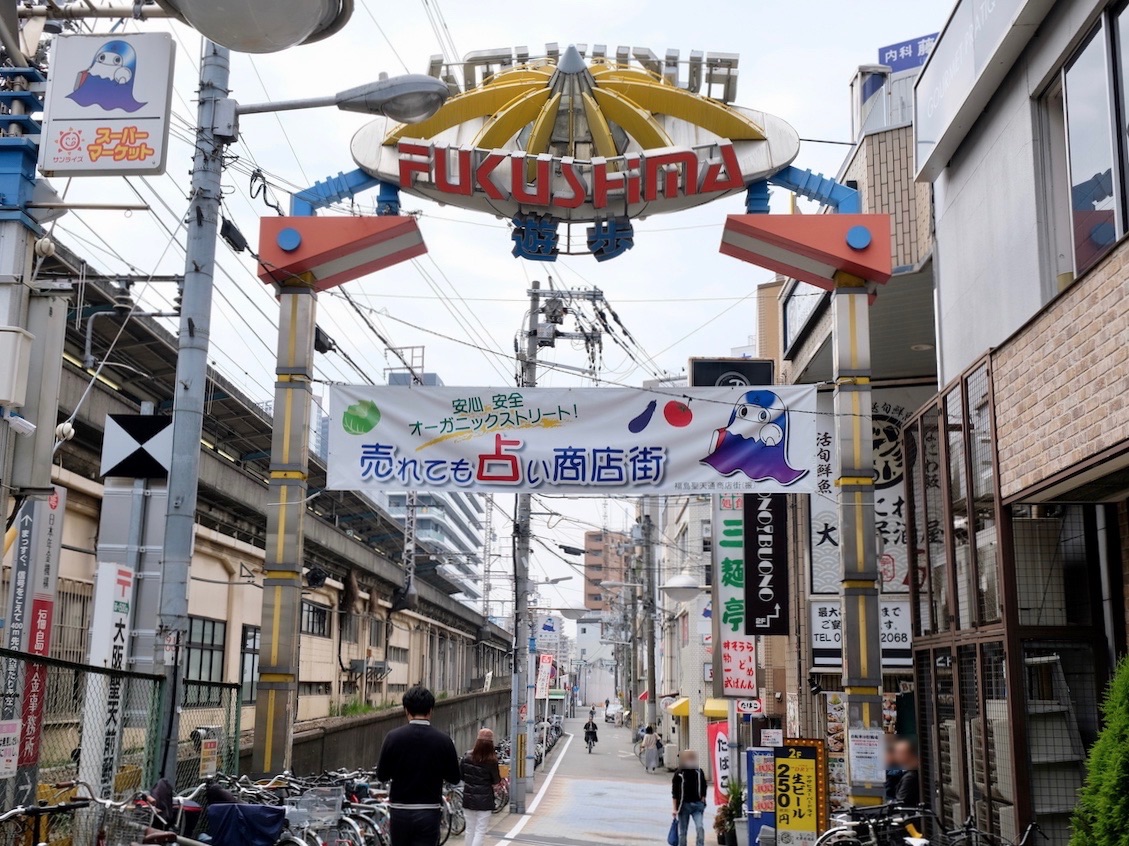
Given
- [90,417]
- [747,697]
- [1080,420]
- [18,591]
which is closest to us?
[1080,420]

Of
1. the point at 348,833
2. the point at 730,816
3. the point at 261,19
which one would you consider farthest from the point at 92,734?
the point at 730,816

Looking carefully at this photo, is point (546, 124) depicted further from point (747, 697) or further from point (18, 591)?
point (747, 697)

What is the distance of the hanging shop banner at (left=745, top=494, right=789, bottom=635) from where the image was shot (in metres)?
18.8

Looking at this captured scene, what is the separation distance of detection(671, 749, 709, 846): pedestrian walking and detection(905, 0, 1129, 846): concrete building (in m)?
5.39

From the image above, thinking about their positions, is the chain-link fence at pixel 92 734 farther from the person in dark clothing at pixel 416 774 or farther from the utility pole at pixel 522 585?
the utility pole at pixel 522 585

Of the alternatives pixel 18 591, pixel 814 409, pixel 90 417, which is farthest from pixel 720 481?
pixel 90 417

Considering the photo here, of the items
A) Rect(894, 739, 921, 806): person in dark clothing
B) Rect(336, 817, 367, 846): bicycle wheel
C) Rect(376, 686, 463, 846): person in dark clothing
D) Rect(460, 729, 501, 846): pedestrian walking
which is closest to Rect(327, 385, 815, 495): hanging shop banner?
Rect(460, 729, 501, 846): pedestrian walking

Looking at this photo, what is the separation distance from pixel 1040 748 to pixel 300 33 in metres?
8.81

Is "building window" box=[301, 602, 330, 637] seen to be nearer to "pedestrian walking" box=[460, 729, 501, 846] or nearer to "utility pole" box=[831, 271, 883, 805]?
"pedestrian walking" box=[460, 729, 501, 846]

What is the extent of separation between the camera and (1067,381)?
9.48 meters

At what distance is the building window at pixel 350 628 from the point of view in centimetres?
4091

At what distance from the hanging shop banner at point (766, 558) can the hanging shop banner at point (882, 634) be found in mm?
1140

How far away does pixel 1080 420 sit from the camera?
9203 mm

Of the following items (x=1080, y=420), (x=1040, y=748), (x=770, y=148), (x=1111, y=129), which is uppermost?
(x=770, y=148)
